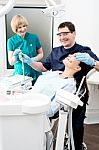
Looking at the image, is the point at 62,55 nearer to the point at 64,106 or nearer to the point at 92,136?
the point at 64,106

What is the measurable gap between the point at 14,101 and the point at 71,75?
2.08 ft

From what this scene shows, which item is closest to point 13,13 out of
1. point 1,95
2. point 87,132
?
point 87,132

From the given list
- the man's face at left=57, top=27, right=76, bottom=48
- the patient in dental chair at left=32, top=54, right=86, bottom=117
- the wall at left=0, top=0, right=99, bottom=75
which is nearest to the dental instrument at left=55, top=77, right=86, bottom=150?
the patient in dental chair at left=32, top=54, right=86, bottom=117

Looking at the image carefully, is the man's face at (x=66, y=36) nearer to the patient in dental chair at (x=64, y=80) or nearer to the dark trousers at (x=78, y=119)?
the patient in dental chair at (x=64, y=80)

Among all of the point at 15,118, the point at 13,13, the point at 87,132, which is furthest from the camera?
the point at 13,13

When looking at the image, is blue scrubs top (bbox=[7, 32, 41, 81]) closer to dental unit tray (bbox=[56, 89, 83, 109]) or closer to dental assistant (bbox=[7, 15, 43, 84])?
dental assistant (bbox=[7, 15, 43, 84])

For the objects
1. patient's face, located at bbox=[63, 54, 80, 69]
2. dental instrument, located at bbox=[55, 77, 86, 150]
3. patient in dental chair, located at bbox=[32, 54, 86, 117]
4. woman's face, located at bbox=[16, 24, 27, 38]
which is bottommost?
dental instrument, located at bbox=[55, 77, 86, 150]

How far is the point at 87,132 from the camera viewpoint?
2609mm

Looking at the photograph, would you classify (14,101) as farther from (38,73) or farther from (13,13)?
(13,13)

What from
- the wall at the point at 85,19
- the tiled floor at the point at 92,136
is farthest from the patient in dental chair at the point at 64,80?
the wall at the point at 85,19

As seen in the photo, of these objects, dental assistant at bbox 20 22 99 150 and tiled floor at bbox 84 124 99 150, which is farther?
tiled floor at bbox 84 124 99 150

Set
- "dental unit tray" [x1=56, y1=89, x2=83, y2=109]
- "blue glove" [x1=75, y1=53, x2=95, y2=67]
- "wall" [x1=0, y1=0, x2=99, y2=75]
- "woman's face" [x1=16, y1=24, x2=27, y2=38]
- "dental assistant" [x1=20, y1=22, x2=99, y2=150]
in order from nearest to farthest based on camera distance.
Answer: "dental unit tray" [x1=56, y1=89, x2=83, y2=109] < "blue glove" [x1=75, y1=53, x2=95, y2=67] < "dental assistant" [x1=20, y1=22, x2=99, y2=150] < "woman's face" [x1=16, y1=24, x2=27, y2=38] < "wall" [x1=0, y1=0, x2=99, y2=75]

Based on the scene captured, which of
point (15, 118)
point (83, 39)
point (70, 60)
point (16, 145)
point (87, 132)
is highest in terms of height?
point (83, 39)

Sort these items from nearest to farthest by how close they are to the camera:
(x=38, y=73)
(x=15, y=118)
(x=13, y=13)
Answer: (x=15, y=118), (x=38, y=73), (x=13, y=13)
